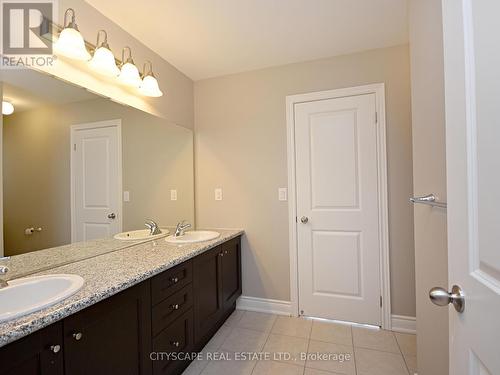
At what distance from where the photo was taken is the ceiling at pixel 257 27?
1581 millimetres

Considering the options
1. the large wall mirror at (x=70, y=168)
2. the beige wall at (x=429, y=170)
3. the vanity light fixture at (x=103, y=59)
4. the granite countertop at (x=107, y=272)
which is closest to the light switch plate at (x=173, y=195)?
the large wall mirror at (x=70, y=168)

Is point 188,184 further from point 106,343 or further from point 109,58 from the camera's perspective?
point 106,343

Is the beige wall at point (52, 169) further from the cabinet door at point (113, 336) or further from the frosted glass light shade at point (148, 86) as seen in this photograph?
the cabinet door at point (113, 336)

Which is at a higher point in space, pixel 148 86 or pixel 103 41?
pixel 103 41

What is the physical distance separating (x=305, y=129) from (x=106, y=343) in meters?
2.08

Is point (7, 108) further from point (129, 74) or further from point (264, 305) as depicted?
point (264, 305)

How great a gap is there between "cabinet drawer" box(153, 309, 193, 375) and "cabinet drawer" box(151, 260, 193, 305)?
0.20 meters

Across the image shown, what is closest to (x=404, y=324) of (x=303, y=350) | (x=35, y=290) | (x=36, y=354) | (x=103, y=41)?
(x=303, y=350)

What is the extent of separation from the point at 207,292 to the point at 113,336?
87 cm

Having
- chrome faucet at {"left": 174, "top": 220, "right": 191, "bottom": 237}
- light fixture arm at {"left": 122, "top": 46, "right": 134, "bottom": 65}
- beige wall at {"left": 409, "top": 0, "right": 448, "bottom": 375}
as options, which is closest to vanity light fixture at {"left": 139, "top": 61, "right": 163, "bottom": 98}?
light fixture arm at {"left": 122, "top": 46, "right": 134, "bottom": 65}

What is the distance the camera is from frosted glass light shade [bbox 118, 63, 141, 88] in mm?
1670

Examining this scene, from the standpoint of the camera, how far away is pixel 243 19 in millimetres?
1707

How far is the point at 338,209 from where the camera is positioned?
219cm

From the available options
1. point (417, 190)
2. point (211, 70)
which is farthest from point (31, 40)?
point (417, 190)
